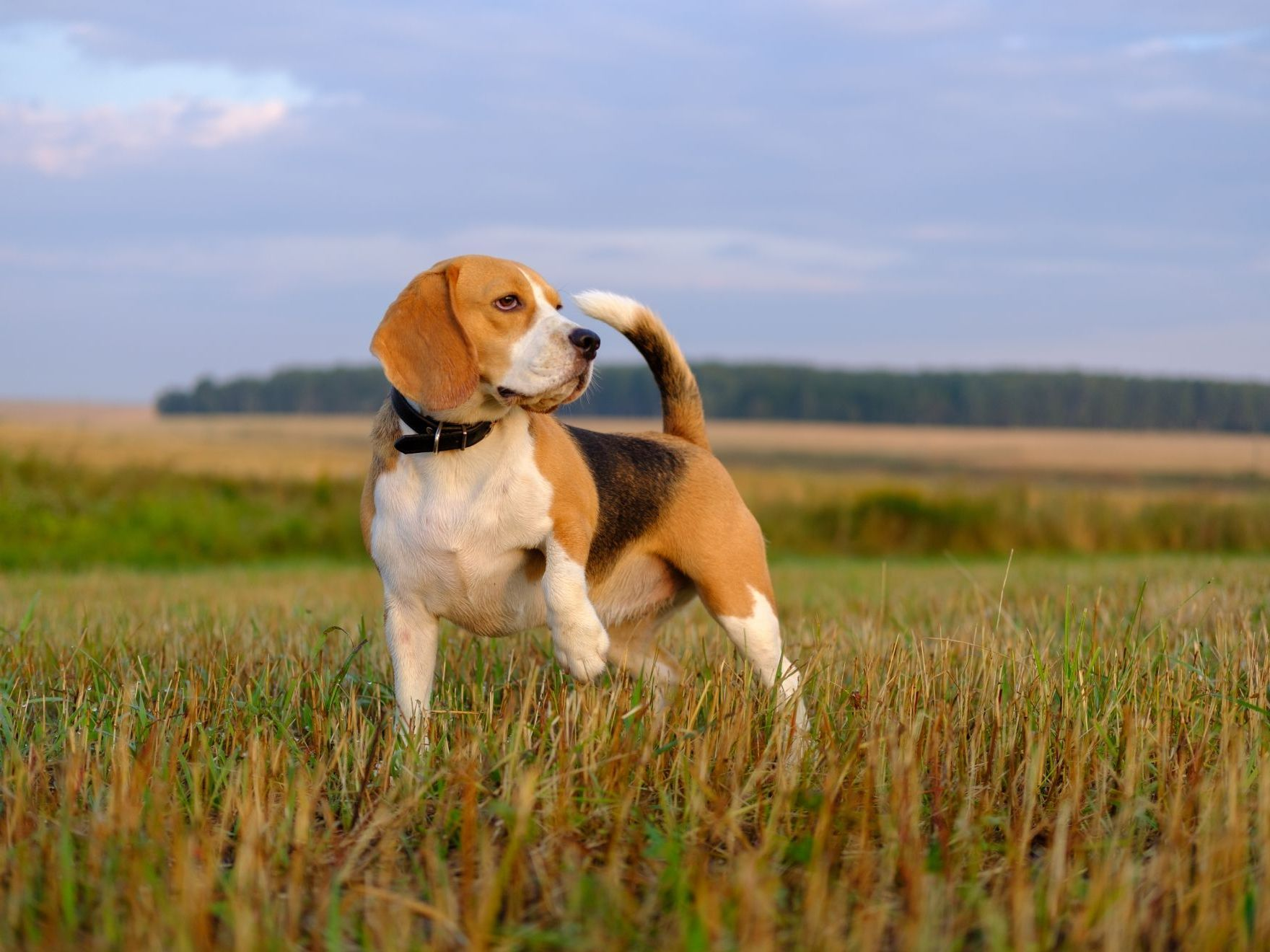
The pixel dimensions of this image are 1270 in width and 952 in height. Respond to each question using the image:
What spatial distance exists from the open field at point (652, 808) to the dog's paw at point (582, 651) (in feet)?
0.34

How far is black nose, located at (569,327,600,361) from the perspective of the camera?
13.9 feet

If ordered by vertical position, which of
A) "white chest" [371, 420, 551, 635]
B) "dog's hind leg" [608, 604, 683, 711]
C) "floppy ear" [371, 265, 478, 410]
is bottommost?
"dog's hind leg" [608, 604, 683, 711]

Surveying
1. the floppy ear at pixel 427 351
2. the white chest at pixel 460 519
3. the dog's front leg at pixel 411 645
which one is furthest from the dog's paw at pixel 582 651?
the floppy ear at pixel 427 351

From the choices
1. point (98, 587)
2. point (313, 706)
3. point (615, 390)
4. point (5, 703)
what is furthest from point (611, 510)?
point (615, 390)

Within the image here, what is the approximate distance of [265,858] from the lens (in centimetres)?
279

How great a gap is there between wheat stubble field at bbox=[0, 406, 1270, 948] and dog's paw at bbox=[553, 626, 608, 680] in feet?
0.31

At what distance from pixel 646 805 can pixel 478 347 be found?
1881 mm

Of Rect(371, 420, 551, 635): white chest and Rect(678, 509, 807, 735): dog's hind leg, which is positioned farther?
Rect(678, 509, 807, 735): dog's hind leg

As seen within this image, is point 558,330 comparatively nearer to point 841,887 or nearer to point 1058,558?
point 841,887

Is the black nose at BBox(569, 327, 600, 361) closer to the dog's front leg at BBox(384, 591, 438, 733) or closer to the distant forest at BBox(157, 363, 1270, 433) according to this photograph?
the dog's front leg at BBox(384, 591, 438, 733)

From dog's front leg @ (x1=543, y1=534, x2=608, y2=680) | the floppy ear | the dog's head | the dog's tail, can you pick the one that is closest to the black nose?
the dog's head

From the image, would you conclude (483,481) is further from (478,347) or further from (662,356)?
(662,356)

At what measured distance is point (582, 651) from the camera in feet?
13.8

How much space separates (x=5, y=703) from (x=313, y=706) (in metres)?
1.01
